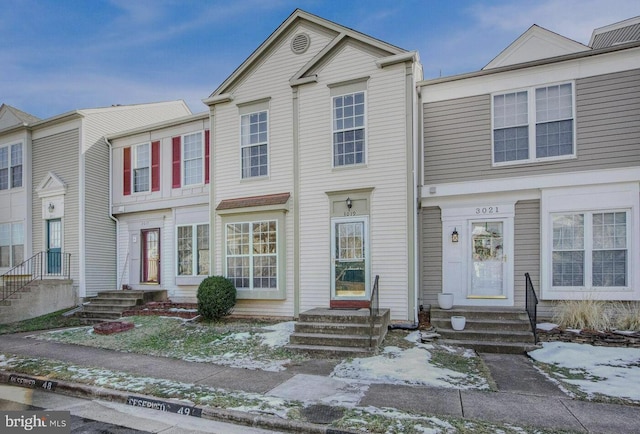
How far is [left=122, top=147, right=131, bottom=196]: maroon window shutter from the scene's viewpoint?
1430 centimetres

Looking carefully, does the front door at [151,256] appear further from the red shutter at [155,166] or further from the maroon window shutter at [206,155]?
the maroon window shutter at [206,155]

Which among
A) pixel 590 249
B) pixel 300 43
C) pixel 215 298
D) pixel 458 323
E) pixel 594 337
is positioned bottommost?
pixel 594 337

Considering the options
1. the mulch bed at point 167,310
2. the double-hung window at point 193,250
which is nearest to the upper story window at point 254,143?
the double-hung window at point 193,250

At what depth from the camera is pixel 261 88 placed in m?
11.2

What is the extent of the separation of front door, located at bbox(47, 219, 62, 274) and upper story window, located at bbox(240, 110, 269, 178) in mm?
8040

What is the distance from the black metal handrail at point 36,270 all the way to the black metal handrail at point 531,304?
14208mm

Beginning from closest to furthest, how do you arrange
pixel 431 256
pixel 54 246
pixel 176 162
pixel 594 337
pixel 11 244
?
pixel 594 337 < pixel 431 256 < pixel 176 162 < pixel 54 246 < pixel 11 244

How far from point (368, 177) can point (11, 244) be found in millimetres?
14319

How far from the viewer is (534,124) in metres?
9.39

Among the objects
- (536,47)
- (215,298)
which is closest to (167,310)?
(215,298)

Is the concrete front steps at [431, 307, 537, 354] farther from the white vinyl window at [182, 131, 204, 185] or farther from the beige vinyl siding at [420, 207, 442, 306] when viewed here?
the white vinyl window at [182, 131, 204, 185]

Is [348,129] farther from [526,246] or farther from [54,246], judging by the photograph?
[54,246]

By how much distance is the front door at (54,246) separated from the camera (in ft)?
46.6

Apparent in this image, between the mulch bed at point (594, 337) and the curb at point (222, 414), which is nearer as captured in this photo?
the curb at point (222, 414)
